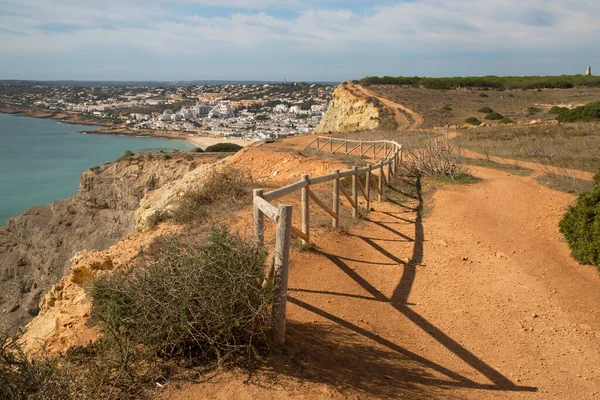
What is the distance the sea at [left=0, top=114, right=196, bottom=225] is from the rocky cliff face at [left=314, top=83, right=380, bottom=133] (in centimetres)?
2882

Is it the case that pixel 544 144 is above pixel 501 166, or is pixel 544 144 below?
above

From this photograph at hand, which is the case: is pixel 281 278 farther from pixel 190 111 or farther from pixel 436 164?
pixel 190 111

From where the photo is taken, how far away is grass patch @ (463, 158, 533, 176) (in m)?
15.8

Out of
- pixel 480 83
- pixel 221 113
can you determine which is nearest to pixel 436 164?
pixel 480 83

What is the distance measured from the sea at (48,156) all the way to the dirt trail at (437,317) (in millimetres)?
41646

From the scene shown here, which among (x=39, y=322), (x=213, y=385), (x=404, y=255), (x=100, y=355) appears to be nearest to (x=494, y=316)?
(x=404, y=255)

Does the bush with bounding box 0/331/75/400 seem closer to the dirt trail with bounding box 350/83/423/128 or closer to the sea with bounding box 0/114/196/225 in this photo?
the dirt trail with bounding box 350/83/423/128

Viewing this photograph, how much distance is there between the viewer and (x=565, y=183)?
42.1 feet

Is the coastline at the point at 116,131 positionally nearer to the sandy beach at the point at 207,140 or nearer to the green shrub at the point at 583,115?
the sandy beach at the point at 207,140

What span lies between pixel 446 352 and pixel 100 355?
11.6 feet

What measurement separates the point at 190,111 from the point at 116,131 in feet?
92.7

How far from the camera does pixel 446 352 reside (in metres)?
4.96

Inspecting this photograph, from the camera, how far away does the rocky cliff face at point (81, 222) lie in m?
26.0

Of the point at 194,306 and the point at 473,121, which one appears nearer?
the point at 194,306
